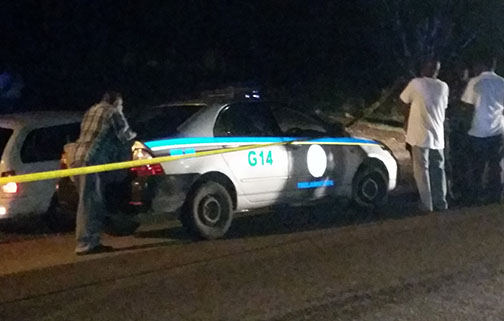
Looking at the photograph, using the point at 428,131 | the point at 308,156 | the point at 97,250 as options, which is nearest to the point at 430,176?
the point at 428,131

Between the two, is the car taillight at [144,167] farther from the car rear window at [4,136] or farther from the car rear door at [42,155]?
the car rear window at [4,136]

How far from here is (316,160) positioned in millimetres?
11859

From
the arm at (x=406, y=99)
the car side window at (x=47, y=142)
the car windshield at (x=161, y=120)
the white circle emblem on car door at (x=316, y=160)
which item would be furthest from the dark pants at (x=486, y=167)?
the car side window at (x=47, y=142)

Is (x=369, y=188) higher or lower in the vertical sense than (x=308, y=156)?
lower

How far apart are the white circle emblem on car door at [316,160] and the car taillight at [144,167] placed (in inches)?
79.7

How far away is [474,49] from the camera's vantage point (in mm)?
26594

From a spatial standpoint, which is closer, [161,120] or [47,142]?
[161,120]

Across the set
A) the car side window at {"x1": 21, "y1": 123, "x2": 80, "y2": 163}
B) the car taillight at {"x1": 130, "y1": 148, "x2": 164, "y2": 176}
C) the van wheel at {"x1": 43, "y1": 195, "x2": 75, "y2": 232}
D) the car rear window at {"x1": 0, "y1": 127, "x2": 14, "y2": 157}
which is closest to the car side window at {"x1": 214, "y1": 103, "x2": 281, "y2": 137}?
the car taillight at {"x1": 130, "y1": 148, "x2": 164, "y2": 176}

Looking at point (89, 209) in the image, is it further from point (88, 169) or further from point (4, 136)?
point (4, 136)

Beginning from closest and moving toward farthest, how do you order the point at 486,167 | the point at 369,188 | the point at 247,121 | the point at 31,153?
the point at 247,121
the point at 31,153
the point at 369,188
the point at 486,167

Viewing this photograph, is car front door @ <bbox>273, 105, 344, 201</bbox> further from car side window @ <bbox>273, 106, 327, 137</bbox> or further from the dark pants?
the dark pants

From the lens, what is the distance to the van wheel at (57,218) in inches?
467

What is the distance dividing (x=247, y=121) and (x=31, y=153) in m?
2.39

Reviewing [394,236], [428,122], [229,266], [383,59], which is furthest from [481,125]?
[383,59]
